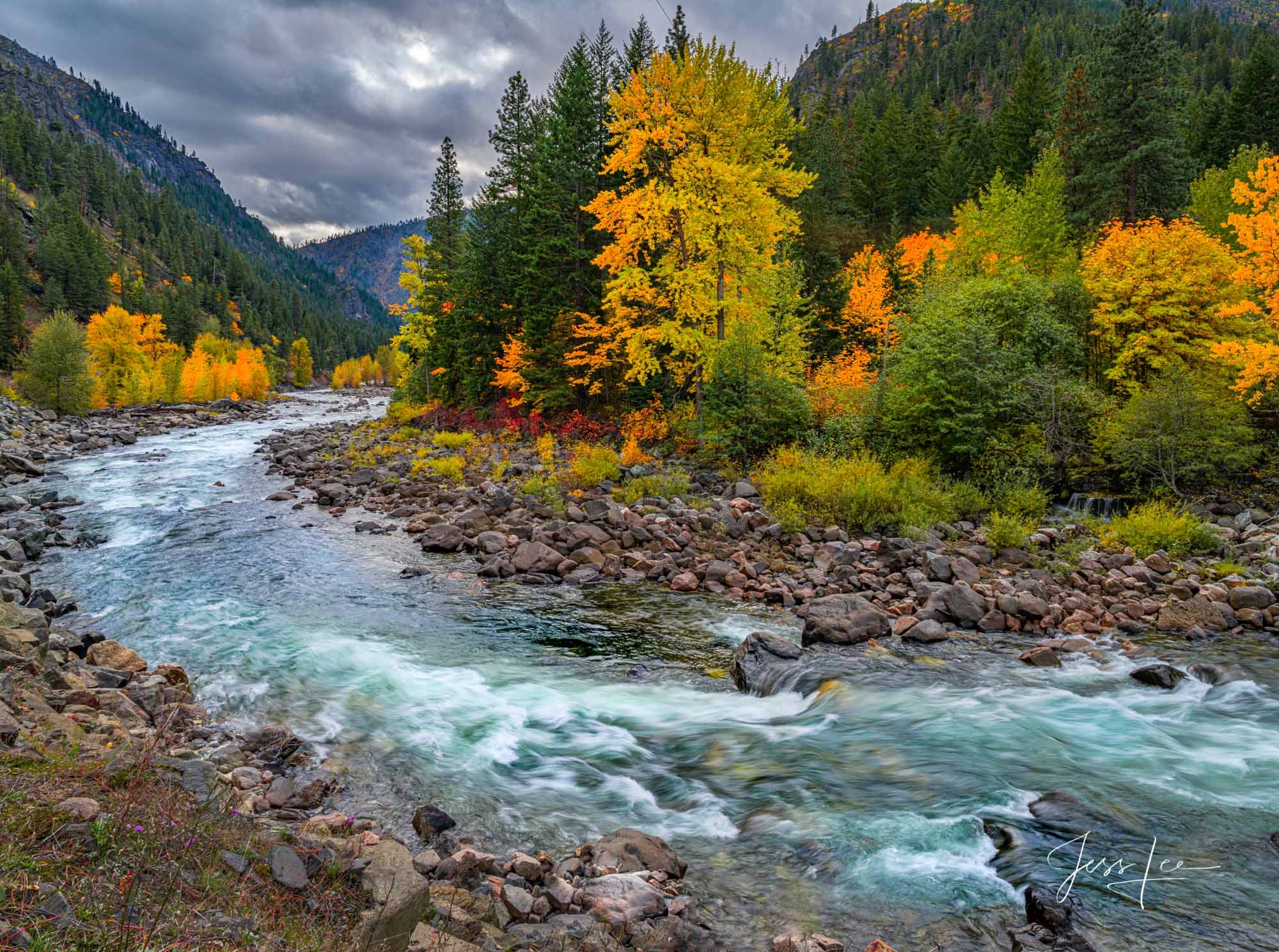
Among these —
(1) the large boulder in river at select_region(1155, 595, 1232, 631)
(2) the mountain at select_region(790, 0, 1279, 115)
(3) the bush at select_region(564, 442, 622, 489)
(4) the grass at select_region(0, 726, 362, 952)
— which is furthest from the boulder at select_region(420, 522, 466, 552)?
(2) the mountain at select_region(790, 0, 1279, 115)

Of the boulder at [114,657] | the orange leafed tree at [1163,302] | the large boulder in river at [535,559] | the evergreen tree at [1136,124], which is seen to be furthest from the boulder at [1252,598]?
the evergreen tree at [1136,124]

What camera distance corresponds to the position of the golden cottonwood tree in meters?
20.0

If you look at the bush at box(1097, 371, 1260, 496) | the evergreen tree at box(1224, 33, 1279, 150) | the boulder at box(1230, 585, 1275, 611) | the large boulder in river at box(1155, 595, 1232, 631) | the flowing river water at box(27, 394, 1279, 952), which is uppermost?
the evergreen tree at box(1224, 33, 1279, 150)

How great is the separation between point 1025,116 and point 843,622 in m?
61.8

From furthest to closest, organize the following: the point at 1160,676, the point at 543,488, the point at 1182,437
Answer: the point at 543,488, the point at 1182,437, the point at 1160,676

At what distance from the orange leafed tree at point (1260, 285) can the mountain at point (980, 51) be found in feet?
244

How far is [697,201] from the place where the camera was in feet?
65.6

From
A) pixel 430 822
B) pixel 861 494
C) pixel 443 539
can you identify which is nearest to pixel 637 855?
pixel 430 822

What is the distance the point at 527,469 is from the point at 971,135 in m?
63.5

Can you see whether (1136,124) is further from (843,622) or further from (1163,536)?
(843,622)

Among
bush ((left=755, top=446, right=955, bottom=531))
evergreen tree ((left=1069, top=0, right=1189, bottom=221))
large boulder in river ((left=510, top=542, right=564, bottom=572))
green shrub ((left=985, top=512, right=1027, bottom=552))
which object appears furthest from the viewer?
evergreen tree ((left=1069, top=0, right=1189, bottom=221))

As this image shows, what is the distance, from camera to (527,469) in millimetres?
22234

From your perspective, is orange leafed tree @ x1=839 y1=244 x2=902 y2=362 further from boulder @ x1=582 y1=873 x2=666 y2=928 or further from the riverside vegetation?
boulder @ x1=582 y1=873 x2=666 y2=928
